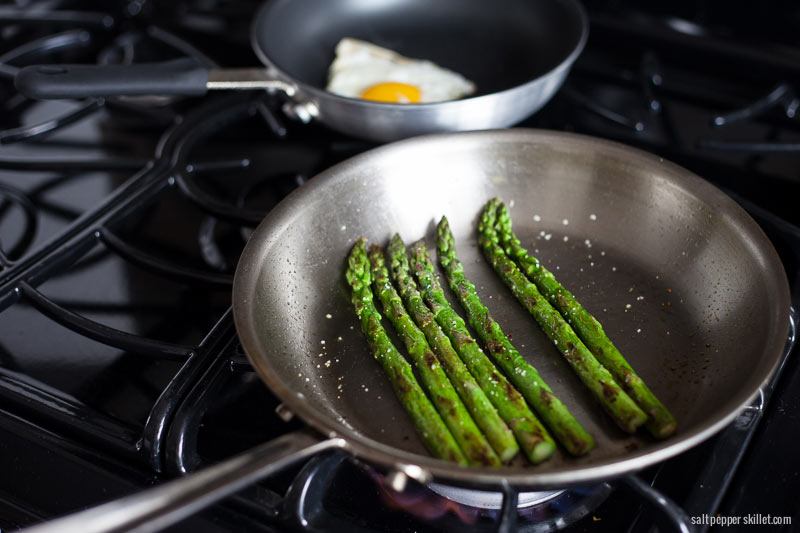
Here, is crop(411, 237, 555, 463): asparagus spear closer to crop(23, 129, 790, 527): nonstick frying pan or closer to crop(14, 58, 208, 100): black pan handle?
crop(23, 129, 790, 527): nonstick frying pan

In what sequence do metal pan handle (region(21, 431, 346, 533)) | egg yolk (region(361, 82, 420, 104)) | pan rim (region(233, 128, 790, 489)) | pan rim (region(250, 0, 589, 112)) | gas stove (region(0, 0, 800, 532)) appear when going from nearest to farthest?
metal pan handle (region(21, 431, 346, 533)) → pan rim (region(233, 128, 790, 489)) → gas stove (region(0, 0, 800, 532)) → pan rim (region(250, 0, 589, 112)) → egg yolk (region(361, 82, 420, 104))

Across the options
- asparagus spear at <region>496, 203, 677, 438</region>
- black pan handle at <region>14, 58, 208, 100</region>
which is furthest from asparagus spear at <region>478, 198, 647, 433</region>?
black pan handle at <region>14, 58, 208, 100</region>

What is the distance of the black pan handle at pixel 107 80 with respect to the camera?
4.51 feet

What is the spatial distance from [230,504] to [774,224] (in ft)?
3.52

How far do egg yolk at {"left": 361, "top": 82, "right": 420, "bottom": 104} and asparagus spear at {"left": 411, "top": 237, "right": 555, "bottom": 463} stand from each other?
0.44 meters

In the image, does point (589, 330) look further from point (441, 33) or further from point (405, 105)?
point (441, 33)

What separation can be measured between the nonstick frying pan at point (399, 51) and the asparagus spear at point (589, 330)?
0.89 feet

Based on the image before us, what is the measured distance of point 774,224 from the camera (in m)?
1.26

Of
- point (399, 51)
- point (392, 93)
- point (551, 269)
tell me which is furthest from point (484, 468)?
point (399, 51)

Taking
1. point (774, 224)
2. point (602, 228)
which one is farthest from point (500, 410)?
point (774, 224)

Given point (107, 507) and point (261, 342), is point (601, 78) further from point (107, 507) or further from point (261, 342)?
point (107, 507)

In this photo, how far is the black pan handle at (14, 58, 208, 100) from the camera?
1.37m

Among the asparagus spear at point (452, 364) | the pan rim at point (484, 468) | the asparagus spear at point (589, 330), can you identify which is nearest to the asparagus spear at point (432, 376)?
the asparagus spear at point (452, 364)

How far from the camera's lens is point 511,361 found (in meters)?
1.08
